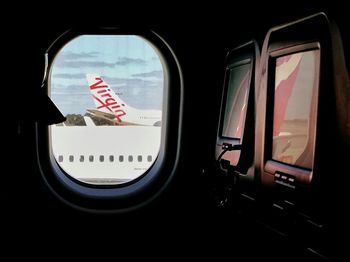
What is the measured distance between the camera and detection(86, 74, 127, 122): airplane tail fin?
25.1 feet

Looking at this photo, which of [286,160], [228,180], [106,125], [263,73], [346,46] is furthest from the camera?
[106,125]

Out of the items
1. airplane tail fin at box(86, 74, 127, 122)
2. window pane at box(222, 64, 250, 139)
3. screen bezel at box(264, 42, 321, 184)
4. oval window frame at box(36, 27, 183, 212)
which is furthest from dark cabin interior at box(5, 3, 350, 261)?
airplane tail fin at box(86, 74, 127, 122)

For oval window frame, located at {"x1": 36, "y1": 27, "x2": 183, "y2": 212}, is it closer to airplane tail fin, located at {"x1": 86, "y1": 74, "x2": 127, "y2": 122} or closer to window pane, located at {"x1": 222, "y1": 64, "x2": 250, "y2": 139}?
window pane, located at {"x1": 222, "y1": 64, "x2": 250, "y2": 139}

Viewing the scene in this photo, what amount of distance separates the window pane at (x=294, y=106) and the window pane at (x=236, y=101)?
38cm

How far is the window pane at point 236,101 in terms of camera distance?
249 centimetres

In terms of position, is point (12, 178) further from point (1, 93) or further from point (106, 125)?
point (106, 125)

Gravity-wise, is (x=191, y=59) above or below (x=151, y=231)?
above

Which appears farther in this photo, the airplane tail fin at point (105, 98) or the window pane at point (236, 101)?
the airplane tail fin at point (105, 98)

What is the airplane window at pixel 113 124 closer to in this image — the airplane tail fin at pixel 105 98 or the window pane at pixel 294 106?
the airplane tail fin at pixel 105 98

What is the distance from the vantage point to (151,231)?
3326 millimetres

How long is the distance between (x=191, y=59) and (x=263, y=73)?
116 cm

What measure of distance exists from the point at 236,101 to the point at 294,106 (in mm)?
810

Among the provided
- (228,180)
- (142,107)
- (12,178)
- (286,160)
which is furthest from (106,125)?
(286,160)

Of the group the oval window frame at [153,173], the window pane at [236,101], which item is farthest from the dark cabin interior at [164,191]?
the window pane at [236,101]
